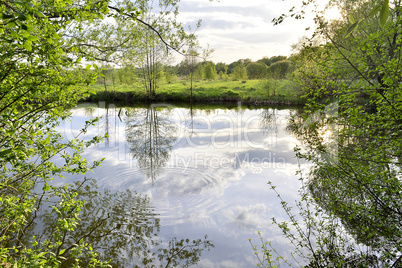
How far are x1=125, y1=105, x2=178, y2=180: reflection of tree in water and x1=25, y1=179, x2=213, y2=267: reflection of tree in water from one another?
2.70m

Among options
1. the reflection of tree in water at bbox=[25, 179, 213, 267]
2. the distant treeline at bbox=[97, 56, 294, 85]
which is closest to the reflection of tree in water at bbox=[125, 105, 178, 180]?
the reflection of tree in water at bbox=[25, 179, 213, 267]

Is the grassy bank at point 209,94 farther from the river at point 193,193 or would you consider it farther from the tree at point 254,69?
the river at point 193,193

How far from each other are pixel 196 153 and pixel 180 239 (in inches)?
278

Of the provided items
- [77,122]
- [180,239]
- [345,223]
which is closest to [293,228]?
[345,223]

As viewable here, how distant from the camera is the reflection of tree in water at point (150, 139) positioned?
1177 centimetres

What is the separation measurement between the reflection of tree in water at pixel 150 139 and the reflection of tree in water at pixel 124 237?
2.70 m

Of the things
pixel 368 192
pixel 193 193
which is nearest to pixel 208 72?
pixel 193 193

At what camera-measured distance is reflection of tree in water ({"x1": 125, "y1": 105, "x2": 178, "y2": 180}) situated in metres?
11.8

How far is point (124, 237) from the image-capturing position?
20.3 feet

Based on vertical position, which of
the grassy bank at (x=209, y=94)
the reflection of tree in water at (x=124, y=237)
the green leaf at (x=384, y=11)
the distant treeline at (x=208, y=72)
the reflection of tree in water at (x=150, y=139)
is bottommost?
the reflection of tree in water at (x=124, y=237)

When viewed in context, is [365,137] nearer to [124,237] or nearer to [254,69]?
[124,237]

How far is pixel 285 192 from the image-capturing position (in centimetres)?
854

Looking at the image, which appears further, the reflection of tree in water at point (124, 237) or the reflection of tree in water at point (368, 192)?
the reflection of tree in water at point (124, 237)

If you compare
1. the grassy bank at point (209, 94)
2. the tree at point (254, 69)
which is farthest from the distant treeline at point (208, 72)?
the grassy bank at point (209, 94)
